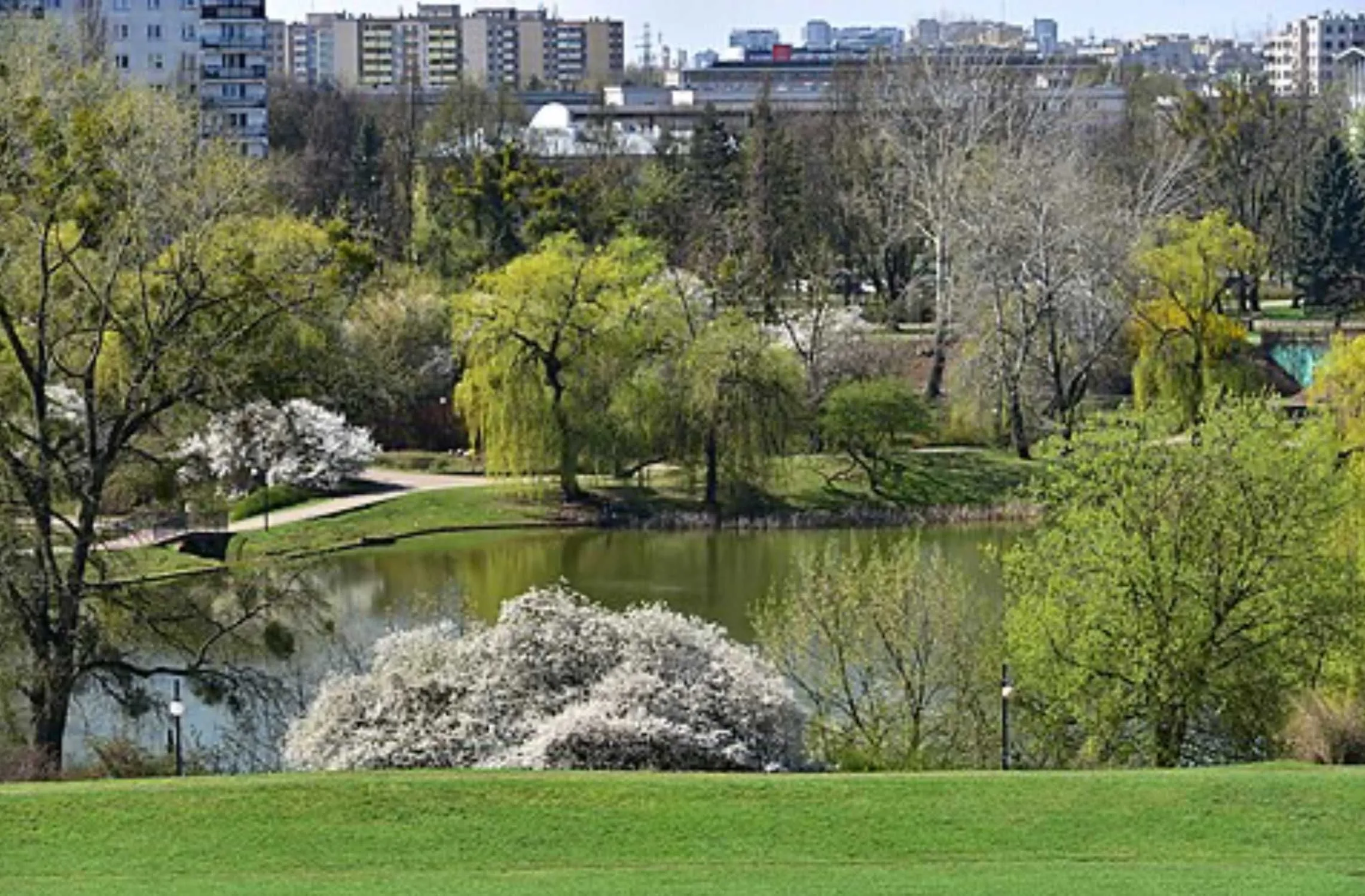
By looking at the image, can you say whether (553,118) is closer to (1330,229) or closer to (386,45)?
(1330,229)

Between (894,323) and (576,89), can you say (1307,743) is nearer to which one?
(894,323)

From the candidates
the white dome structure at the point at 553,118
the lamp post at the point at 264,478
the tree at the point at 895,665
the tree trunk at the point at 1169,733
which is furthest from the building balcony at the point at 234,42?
the tree trunk at the point at 1169,733

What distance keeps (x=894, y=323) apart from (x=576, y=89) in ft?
294

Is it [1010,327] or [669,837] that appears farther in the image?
[1010,327]

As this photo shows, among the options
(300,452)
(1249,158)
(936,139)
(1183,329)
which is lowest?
(300,452)

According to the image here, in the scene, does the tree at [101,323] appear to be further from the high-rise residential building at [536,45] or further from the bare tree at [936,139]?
the high-rise residential building at [536,45]

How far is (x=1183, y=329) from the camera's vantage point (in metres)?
47.5

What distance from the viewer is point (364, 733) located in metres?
20.9

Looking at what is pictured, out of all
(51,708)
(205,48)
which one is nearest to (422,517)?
(51,708)

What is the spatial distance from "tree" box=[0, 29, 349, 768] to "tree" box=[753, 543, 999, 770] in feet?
17.1

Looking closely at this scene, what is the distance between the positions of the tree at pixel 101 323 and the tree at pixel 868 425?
2113cm

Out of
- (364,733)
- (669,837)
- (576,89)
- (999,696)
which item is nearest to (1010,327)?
(999,696)

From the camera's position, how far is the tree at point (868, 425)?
44.1 meters

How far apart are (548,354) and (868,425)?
19.6 ft
